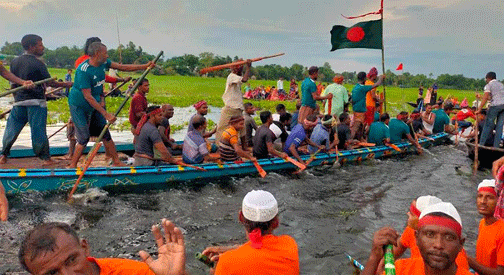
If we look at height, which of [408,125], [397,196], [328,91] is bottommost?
[397,196]

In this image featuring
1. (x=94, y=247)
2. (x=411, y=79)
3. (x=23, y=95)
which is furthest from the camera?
(x=411, y=79)

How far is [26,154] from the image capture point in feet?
28.2

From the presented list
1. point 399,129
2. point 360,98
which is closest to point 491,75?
point 399,129

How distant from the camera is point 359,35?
11859mm

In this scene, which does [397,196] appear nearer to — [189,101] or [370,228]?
[370,228]

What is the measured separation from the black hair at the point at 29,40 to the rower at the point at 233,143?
359 centimetres

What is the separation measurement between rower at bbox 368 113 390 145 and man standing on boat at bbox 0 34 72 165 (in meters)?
7.86

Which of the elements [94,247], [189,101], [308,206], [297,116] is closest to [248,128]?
[297,116]

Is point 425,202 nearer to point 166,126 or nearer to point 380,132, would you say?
point 166,126

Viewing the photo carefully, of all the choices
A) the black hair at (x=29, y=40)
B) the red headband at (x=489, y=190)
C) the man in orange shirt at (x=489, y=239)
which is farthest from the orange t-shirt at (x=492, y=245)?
the black hair at (x=29, y=40)

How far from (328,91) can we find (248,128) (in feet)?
9.41

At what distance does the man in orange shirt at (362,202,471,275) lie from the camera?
2.54 m

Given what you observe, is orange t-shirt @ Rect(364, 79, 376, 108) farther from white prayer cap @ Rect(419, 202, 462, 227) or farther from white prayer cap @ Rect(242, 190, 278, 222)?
white prayer cap @ Rect(419, 202, 462, 227)

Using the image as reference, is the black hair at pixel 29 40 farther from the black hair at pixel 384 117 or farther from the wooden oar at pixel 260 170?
the black hair at pixel 384 117
